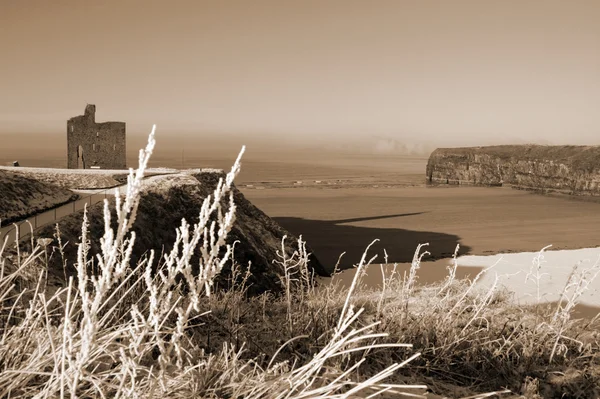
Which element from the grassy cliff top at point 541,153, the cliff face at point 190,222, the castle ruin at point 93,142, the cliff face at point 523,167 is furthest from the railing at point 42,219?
the grassy cliff top at point 541,153

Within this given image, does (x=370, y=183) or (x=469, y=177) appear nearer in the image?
(x=370, y=183)

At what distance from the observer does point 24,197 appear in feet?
26.0

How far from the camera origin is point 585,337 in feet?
17.1

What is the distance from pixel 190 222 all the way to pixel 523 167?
2378 centimetres

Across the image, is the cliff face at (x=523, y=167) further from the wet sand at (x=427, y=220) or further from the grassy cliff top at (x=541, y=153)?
the wet sand at (x=427, y=220)

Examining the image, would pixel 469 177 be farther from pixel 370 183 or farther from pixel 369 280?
pixel 369 280

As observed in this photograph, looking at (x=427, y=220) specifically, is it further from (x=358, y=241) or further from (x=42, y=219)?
(x=42, y=219)

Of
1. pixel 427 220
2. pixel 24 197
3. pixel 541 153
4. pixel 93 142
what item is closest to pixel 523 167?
pixel 541 153

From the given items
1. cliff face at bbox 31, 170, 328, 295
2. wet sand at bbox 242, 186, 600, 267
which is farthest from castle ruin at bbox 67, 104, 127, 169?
cliff face at bbox 31, 170, 328, 295

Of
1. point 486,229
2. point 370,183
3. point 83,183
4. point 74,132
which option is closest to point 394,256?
point 486,229

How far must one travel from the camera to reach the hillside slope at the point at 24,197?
7348 millimetres

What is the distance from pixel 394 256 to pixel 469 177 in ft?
66.7

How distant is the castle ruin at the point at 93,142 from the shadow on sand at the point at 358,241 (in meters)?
6.72

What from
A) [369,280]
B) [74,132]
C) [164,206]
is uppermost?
[74,132]
